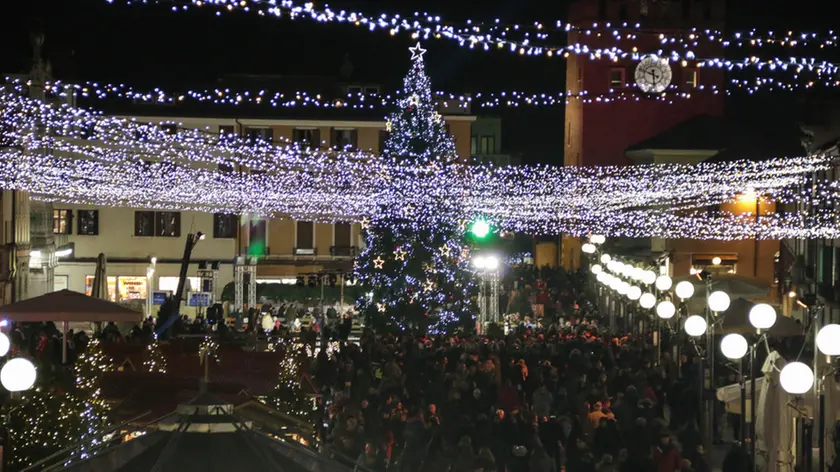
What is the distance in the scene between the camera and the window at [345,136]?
57969mm

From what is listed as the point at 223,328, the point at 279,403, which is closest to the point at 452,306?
the point at 223,328

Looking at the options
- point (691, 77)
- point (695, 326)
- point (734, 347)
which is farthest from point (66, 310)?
point (691, 77)

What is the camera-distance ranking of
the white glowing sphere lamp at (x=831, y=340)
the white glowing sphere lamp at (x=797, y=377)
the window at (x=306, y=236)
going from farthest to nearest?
the window at (x=306, y=236) → the white glowing sphere lamp at (x=797, y=377) → the white glowing sphere lamp at (x=831, y=340)

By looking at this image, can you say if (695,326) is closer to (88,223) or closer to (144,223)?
(144,223)

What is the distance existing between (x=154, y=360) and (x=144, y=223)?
114 ft

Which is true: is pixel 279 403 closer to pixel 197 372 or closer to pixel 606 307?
pixel 197 372

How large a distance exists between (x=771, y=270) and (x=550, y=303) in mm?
9993

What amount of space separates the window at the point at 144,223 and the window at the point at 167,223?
168 mm

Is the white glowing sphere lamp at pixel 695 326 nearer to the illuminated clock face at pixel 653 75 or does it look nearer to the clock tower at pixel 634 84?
the clock tower at pixel 634 84

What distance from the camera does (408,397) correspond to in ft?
68.0

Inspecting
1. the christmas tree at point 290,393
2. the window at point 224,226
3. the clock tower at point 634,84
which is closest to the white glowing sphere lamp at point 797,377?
the christmas tree at point 290,393

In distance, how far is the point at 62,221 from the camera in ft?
175

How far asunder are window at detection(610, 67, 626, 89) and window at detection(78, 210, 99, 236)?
2591 cm

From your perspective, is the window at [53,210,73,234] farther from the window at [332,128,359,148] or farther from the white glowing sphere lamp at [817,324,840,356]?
the white glowing sphere lamp at [817,324,840,356]
